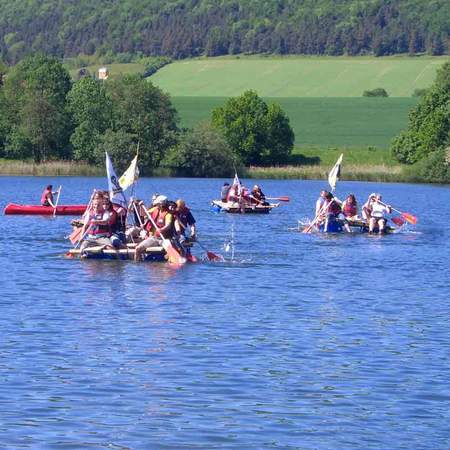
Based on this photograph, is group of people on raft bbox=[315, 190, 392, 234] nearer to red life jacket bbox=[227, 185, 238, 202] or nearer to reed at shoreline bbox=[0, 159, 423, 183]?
red life jacket bbox=[227, 185, 238, 202]

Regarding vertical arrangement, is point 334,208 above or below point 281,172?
above

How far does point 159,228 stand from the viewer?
32.3 metres

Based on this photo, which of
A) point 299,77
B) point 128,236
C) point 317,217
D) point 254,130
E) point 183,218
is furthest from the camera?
point 299,77

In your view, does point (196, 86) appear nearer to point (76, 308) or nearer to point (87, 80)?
point (87, 80)

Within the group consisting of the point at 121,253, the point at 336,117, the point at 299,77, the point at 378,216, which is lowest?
the point at 121,253

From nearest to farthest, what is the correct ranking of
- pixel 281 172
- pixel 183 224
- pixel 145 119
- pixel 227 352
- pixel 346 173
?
pixel 227 352
pixel 183 224
pixel 346 173
pixel 281 172
pixel 145 119

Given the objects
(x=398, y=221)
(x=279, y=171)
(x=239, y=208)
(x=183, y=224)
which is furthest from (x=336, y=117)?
(x=183, y=224)

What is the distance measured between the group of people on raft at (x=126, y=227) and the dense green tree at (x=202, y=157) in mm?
69244

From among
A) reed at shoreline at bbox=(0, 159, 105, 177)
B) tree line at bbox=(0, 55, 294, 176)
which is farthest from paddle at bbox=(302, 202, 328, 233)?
reed at shoreline at bbox=(0, 159, 105, 177)

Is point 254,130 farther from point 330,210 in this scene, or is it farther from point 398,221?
point 330,210

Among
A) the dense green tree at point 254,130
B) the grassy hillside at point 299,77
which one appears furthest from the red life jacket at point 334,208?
the grassy hillside at point 299,77

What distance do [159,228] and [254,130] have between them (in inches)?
3277

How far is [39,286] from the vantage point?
2897 centimetres

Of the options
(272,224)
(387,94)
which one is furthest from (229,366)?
(387,94)
